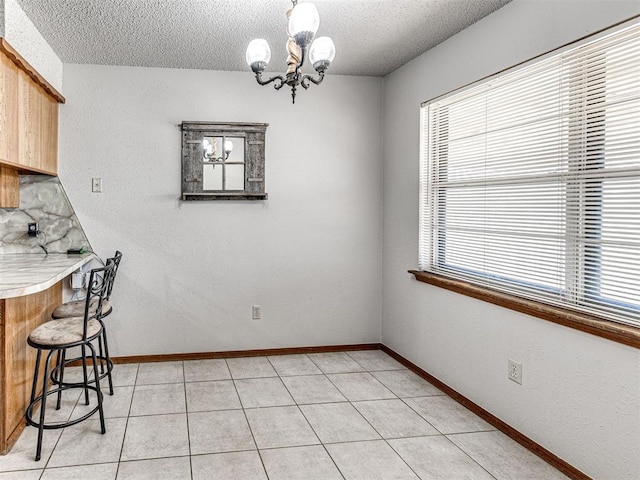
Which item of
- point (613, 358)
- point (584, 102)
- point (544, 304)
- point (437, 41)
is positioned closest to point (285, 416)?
point (544, 304)

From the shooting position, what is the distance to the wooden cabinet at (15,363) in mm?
2666

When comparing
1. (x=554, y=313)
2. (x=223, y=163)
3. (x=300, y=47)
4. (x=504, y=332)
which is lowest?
(x=504, y=332)

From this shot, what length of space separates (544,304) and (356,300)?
229 centimetres

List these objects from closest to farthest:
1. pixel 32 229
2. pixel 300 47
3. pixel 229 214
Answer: pixel 300 47, pixel 32 229, pixel 229 214

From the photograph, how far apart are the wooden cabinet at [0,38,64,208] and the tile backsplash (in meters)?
0.16

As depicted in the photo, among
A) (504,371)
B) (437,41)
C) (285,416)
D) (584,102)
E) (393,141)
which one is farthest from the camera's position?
(393,141)

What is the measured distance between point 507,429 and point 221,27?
9.85ft

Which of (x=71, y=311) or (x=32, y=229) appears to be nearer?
(x=71, y=311)

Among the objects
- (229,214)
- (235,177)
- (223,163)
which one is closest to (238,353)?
(229,214)

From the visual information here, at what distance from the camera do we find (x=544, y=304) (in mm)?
2738

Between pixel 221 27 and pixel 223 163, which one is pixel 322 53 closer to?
pixel 221 27

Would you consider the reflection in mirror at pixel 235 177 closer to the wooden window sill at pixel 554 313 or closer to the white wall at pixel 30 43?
the white wall at pixel 30 43

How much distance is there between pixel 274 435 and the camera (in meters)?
2.97

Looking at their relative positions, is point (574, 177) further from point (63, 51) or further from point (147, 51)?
point (63, 51)
